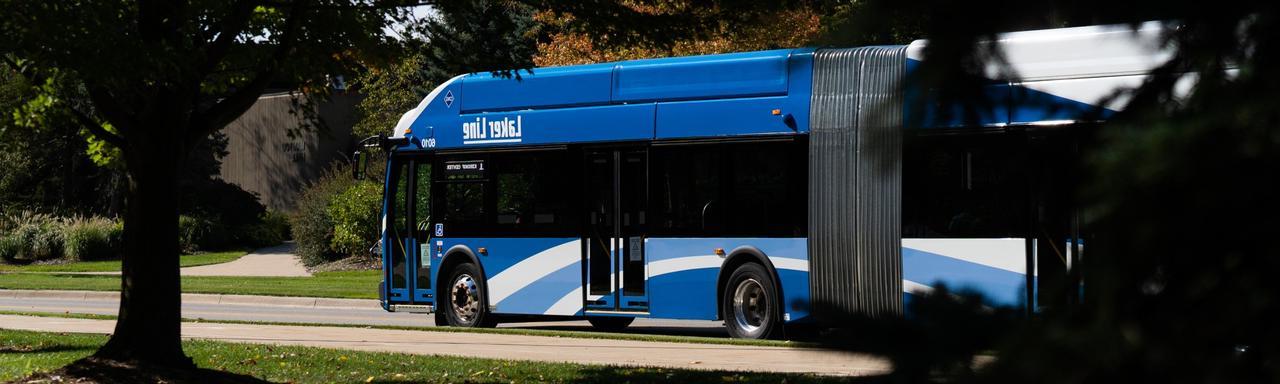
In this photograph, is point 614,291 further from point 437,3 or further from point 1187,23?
point 1187,23

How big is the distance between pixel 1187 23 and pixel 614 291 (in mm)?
14325

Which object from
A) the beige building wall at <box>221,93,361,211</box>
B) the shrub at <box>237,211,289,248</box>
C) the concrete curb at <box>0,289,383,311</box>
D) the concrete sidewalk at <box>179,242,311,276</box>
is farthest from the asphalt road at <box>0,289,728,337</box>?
the beige building wall at <box>221,93,361,211</box>

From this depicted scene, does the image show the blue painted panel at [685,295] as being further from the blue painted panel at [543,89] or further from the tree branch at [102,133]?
the tree branch at [102,133]

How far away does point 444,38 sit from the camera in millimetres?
10531

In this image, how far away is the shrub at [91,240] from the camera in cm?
3906

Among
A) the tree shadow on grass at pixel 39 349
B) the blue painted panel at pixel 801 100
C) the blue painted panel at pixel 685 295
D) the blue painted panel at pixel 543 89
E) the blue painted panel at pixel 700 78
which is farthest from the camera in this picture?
the blue painted panel at pixel 543 89

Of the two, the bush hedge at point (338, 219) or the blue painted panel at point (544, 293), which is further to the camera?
the bush hedge at point (338, 219)

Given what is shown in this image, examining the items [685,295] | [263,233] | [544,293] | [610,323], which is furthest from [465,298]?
[263,233]

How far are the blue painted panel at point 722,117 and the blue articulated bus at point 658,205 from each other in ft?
0.05

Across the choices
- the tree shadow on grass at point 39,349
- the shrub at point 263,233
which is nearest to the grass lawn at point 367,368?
the tree shadow on grass at point 39,349

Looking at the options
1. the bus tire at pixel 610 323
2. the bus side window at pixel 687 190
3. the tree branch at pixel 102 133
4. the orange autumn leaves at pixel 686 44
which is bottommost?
the bus tire at pixel 610 323

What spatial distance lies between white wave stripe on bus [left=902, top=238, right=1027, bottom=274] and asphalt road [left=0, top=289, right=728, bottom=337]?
11.3 ft

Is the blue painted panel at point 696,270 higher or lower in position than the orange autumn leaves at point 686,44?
lower

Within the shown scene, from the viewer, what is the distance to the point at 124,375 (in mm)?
9445
